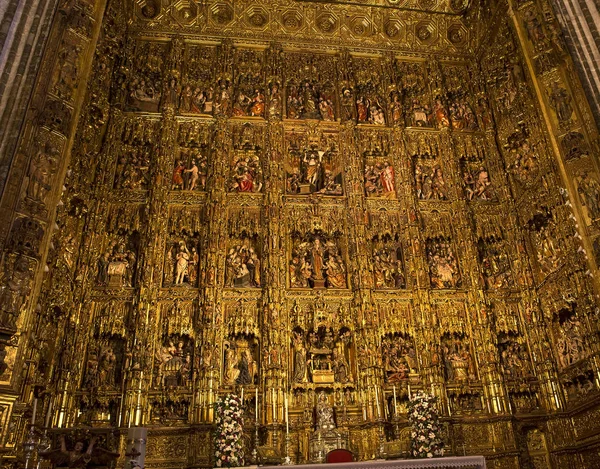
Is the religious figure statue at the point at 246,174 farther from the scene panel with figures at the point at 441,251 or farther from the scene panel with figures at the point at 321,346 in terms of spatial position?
the scene panel with figures at the point at 441,251

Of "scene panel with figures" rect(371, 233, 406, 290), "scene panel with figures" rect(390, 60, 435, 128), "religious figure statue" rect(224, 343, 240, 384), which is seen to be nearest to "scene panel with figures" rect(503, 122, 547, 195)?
"scene panel with figures" rect(390, 60, 435, 128)

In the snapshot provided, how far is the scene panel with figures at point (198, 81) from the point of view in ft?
43.0

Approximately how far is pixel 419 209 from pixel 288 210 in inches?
115

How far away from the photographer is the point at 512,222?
39.8 ft

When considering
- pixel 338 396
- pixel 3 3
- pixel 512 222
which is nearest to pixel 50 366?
pixel 338 396

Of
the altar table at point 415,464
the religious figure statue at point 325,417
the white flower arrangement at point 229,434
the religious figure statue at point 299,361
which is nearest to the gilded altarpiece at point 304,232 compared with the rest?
the religious figure statue at point 299,361

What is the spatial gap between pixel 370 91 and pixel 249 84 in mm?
3042

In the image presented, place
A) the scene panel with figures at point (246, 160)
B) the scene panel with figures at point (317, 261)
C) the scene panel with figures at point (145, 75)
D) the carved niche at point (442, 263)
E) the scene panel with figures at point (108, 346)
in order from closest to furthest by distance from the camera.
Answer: the scene panel with figures at point (108, 346)
the scene panel with figures at point (317, 261)
the carved niche at point (442, 263)
the scene panel with figures at point (246, 160)
the scene panel with figures at point (145, 75)

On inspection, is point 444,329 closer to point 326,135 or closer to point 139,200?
point 326,135

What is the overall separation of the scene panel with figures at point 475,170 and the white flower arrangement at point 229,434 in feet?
23.7

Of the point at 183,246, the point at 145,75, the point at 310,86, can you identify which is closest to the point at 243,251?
the point at 183,246

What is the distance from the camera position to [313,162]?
1280 cm

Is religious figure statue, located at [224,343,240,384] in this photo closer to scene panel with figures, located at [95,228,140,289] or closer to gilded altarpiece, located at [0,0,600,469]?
gilded altarpiece, located at [0,0,600,469]

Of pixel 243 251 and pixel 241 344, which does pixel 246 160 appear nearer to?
pixel 243 251
